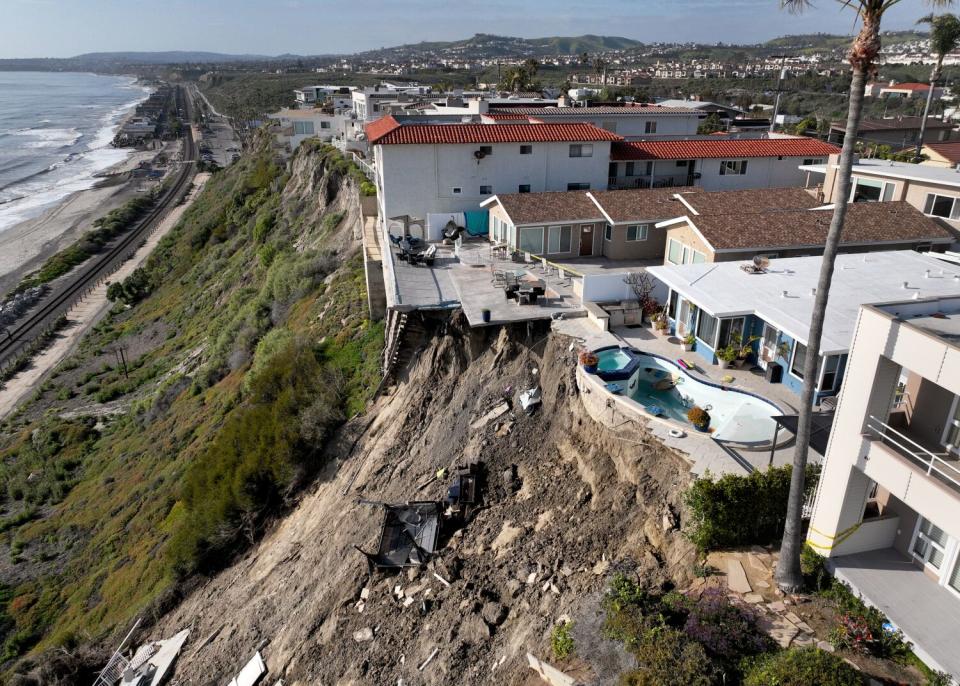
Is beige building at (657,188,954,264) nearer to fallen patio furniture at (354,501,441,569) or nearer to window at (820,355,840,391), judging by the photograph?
window at (820,355,840,391)

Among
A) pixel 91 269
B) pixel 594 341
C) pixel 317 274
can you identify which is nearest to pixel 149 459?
pixel 317 274

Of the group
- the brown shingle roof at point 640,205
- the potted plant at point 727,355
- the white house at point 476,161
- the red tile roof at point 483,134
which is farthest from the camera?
the white house at point 476,161

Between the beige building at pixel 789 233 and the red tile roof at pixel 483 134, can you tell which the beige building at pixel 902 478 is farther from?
the red tile roof at pixel 483 134

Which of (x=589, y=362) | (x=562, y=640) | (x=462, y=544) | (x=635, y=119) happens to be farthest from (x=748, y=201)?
(x=562, y=640)

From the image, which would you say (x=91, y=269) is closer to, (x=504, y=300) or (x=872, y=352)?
(x=504, y=300)

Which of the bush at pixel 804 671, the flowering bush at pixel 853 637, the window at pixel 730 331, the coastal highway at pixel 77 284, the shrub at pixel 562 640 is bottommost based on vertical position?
the coastal highway at pixel 77 284

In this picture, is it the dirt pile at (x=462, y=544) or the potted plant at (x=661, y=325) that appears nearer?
the dirt pile at (x=462, y=544)

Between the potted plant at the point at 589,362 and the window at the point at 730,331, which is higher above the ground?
the window at the point at 730,331

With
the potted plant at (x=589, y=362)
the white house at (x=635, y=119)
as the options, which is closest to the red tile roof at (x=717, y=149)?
the white house at (x=635, y=119)
